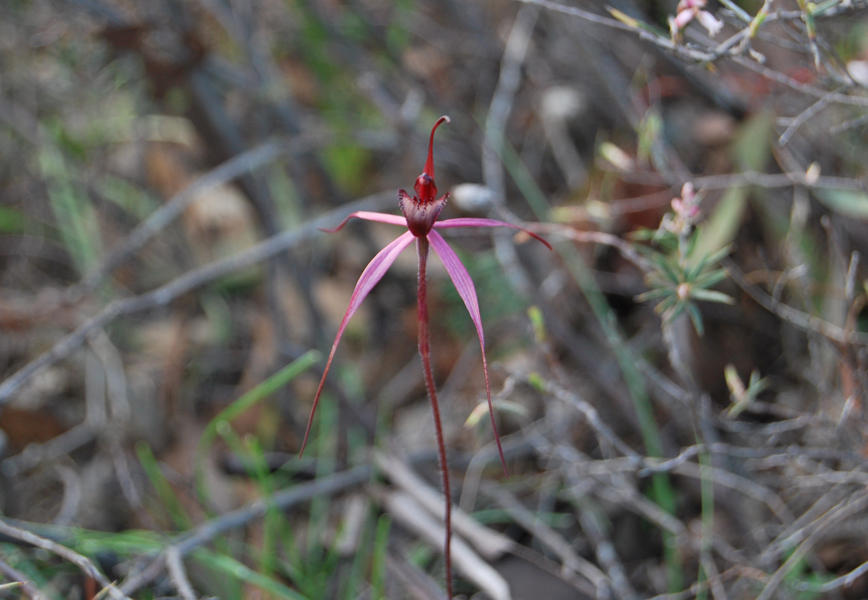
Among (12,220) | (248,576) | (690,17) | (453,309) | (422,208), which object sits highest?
(12,220)

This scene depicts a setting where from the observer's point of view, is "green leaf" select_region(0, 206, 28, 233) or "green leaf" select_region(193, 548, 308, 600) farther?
"green leaf" select_region(0, 206, 28, 233)

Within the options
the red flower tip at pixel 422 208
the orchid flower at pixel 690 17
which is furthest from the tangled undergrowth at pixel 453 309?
the red flower tip at pixel 422 208

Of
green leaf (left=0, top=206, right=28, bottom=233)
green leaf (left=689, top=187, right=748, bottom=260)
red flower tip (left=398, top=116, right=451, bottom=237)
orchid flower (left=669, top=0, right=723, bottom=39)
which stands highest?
green leaf (left=0, top=206, right=28, bottom=233)

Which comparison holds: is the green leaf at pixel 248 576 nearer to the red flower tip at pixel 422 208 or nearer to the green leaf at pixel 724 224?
the red flower tip at pixel 422 208

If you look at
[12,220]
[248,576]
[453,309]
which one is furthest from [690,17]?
[12,220]

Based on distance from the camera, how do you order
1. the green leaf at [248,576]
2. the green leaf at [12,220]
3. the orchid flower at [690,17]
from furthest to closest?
the green leaf at [12,220]
the green leaf at [248,576]
the orchid flower at [690,17]

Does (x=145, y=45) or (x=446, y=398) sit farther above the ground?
(x=145, y=45)

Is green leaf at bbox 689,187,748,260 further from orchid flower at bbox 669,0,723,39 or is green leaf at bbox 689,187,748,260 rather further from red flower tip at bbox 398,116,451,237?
red flower tip at bbox 398,116,451,237

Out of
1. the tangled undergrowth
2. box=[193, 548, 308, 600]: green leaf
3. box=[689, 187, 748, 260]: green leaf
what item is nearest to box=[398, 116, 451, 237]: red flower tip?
the tangled undergrowth

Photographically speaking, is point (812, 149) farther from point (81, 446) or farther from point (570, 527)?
point (81, 446)

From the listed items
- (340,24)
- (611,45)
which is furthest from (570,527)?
(340,24)

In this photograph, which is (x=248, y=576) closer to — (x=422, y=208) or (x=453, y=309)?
(x=422, y=208)
